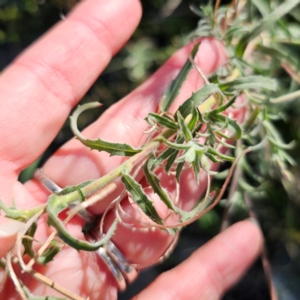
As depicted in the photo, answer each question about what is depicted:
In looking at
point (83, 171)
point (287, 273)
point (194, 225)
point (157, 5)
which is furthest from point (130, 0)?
point (287, 273)

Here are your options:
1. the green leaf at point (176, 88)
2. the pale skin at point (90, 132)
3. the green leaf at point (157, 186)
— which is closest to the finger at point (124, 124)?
the pale skin at point (90, 132)

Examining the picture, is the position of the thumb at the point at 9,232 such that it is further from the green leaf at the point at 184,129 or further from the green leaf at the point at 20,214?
the green leaf at the point at 184,129

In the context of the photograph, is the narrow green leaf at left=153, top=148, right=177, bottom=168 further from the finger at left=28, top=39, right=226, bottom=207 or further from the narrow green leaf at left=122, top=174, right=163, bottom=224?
the finger at left=28, top=39, right=226, bottom=207

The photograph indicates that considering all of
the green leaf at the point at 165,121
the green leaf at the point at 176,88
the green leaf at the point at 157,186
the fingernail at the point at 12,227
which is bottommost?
the green leaf at the point at 157,186

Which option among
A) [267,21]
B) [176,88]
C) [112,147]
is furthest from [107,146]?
[267,21]

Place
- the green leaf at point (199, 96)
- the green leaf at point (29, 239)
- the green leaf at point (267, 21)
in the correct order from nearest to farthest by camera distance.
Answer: the green leaf at point (29, 239) → the green leaf at point (199, 96) → the green leaf at point (267, 21)

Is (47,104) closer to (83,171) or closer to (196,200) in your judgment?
(83,171)

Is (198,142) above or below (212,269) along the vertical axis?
above

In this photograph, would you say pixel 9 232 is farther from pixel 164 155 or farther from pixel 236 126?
pixel 236 126

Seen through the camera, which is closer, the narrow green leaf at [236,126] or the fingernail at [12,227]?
the fingernail at [12,227]
